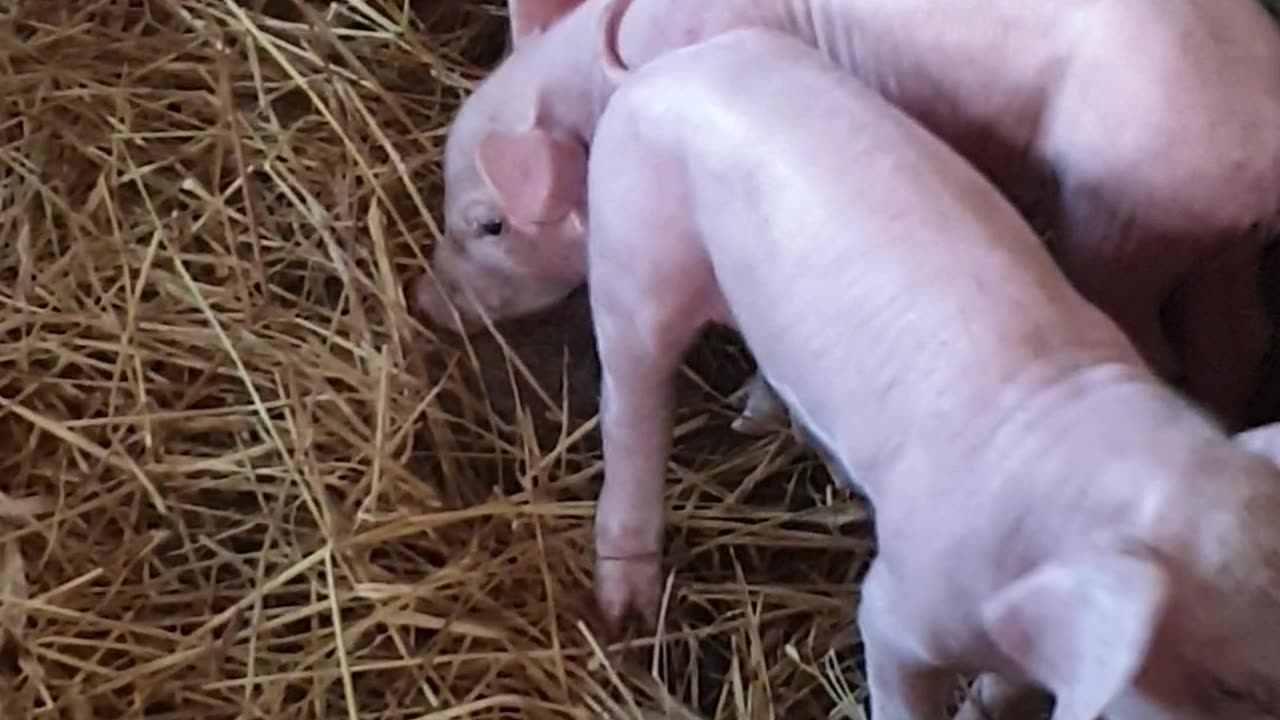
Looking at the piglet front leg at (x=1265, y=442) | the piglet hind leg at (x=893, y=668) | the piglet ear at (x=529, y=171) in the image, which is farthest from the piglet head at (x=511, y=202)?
the piglet front leg at (x=1265, y=442)

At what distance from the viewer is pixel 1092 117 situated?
1538 mm

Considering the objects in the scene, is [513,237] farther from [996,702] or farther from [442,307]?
[996,702]

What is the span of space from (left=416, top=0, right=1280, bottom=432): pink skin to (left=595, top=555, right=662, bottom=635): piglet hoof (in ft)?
1.13

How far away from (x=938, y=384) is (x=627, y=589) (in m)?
0.57

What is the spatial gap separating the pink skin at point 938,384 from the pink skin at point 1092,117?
5.1 inches

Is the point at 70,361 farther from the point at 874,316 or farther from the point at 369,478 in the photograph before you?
the point at 874,316

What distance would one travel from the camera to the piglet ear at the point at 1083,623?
1.08 m

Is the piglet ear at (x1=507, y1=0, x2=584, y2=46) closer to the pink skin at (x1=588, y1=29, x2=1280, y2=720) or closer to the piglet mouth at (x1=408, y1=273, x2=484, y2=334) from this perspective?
the piglet mouth at (x1=408, y1=273, x2=484, y2=334)

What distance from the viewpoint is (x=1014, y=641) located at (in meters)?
1.18

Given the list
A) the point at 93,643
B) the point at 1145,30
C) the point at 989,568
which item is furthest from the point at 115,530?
the point at 1145,30

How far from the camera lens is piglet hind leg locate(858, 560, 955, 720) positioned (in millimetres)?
1440

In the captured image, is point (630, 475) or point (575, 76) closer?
point (630, 475)

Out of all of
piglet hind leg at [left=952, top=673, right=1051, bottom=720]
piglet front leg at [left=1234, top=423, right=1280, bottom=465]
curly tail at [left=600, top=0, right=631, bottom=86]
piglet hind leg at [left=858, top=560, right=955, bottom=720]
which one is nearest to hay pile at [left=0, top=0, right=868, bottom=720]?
piglet hind leg at [left=952, top=673, right=1051, bottom=720]

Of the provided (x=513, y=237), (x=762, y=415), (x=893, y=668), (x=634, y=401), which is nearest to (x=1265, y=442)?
(x=893, y=668)
